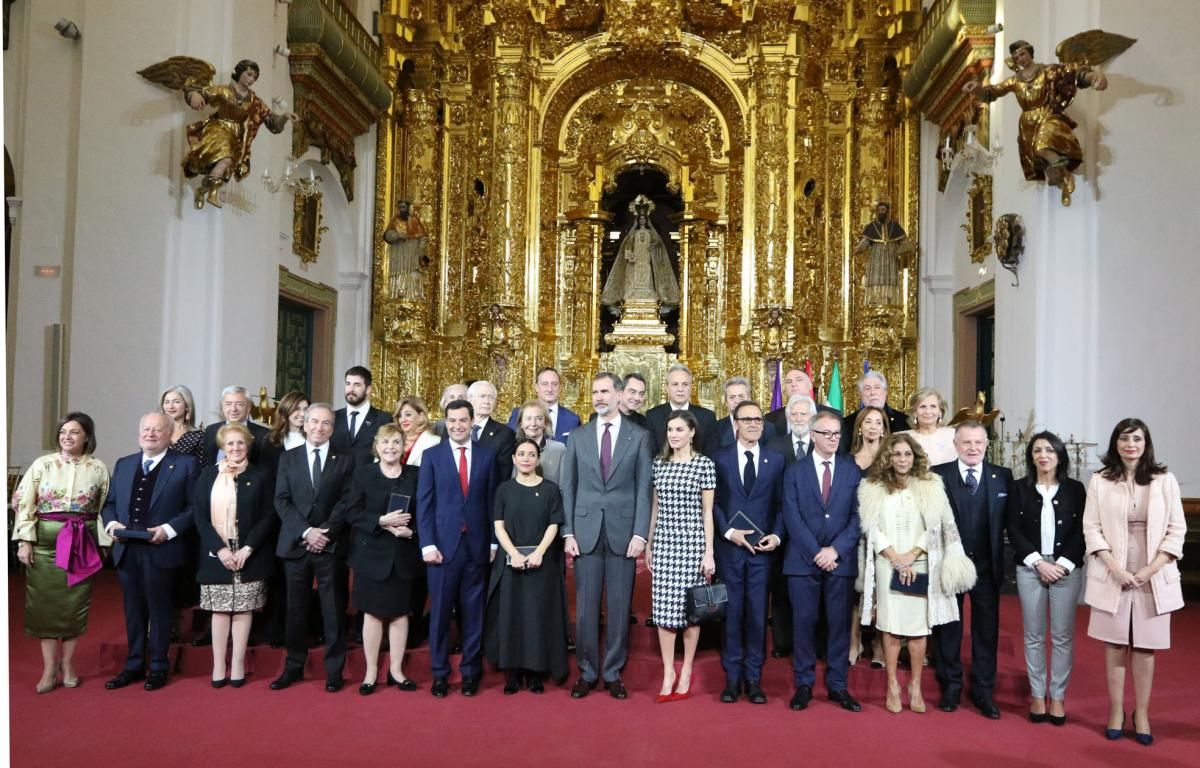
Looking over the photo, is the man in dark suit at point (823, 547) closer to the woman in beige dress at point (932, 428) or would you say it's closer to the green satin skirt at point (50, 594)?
the woman in beige dress at point (932, 428)

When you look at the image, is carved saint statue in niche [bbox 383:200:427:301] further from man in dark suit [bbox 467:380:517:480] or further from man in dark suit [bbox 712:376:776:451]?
man in dark suit [bbox 712:376:776:451]

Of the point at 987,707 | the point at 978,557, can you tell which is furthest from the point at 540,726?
the point at 978,557

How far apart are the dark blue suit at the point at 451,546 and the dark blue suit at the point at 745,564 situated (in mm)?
1285

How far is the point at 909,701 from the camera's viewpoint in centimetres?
544

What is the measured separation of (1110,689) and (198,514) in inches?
189

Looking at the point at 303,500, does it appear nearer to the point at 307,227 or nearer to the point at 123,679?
the point at 123,679

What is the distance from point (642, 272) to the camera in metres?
→ 15.4

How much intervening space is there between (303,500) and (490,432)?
1.12 metres

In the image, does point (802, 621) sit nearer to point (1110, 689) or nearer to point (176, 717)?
point (1110, 689)

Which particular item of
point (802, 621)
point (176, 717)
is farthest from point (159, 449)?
point (802, 621)

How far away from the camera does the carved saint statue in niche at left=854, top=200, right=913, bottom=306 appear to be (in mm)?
13734

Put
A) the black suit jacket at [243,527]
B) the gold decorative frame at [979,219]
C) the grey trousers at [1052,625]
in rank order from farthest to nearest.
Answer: the gold decorative frame at [979,219] → the black suit jacket at [243,527] → the grey trousers at [1052,625]

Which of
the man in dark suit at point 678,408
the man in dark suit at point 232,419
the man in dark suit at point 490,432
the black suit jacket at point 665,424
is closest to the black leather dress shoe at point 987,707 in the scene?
the man in dark suit at point 678,408

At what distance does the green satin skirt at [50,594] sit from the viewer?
5.49 metres
